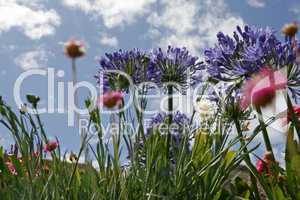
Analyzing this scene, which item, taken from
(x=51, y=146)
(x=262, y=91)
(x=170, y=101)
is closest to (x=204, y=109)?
(x=170, y=101)

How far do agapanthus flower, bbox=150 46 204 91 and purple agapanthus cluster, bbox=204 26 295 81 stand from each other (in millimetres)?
85

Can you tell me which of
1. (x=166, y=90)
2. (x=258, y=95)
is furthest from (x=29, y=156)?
(x=258, y=95)

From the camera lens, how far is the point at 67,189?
137 cm

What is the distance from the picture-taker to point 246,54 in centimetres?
162

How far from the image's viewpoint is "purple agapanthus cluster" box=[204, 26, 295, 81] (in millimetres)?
1555

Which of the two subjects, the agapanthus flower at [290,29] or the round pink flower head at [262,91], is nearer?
the round pink flower head at [262,91]

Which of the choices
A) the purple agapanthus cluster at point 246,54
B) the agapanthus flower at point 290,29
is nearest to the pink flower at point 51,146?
the purple agapanthus cluster at point 246,54

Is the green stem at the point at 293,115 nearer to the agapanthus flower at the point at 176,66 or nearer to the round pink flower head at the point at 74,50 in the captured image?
the agapanthus flower at the point at 176,66

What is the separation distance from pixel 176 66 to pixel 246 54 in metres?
0.29

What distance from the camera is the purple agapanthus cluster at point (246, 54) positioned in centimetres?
155

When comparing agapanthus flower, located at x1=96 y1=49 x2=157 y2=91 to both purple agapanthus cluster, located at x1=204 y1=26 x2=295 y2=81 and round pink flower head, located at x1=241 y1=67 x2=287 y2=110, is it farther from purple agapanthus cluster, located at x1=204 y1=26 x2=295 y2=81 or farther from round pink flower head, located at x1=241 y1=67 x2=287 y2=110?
round pink flower head, located at x1=241 y1=67 x2=287 y2=110

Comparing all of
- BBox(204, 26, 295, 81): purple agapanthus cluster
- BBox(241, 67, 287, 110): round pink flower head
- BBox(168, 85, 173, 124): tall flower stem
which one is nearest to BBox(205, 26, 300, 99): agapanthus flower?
BBox(204, 26, 295, 81): purple agapanthus cluster

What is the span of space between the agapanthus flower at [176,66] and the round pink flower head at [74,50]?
895 millimetres

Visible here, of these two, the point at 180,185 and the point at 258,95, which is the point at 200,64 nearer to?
the point at 180,185
